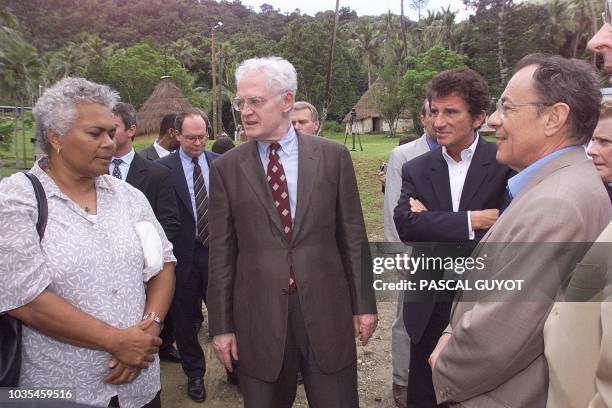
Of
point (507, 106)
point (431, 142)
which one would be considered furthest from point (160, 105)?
point (507, 106)

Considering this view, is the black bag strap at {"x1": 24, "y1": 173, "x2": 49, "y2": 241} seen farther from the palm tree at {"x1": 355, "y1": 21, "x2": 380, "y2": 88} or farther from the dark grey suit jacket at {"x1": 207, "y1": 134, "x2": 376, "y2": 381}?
the palm tree at {"x1": 355, "y1": 21, "x2": 380, "y2": 88}

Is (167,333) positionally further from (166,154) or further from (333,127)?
(333,127)

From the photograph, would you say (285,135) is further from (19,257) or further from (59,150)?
(19,257)

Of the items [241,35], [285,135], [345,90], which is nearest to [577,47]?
[345,90]

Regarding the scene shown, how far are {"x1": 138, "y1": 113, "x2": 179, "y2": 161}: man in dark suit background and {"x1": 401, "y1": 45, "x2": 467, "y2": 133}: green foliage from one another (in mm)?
30657

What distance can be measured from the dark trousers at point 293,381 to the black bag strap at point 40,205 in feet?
3.94

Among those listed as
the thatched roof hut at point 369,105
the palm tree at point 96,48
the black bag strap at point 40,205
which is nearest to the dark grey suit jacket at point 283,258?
the black bag strap at point 40,205

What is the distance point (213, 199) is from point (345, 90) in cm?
4184

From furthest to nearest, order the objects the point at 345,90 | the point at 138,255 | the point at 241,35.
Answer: the point at 241,35 < the point at 345,90 < the point at 138,255

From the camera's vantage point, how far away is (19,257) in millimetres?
1878

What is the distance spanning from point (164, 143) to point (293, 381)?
11.5 ft

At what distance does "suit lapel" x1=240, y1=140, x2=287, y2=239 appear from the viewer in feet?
7.89

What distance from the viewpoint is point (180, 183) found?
13.5ft

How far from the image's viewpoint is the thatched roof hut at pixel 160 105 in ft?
89.5
